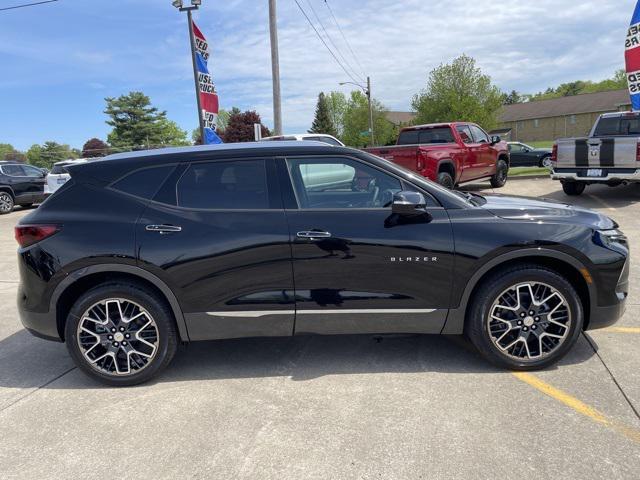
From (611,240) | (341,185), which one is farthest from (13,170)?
(611,240)

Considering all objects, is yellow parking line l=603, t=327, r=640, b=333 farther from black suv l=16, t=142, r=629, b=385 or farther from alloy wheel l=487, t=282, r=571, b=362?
alloy wheel l=487, t=282, r=571, b=362

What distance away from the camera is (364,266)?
11.1 feet

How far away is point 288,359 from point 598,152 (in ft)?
31.4

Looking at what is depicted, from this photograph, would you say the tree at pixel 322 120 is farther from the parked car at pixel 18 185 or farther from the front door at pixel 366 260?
the front door at pixel 366 260

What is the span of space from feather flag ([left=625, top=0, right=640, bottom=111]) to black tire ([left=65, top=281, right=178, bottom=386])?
14.2 m

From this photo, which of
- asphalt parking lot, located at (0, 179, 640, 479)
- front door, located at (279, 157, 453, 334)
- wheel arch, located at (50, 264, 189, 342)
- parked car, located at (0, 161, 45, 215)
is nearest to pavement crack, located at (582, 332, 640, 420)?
asphalt parking lot, located at (0, 179, 640, 479)

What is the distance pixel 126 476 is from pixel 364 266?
1.93 meters

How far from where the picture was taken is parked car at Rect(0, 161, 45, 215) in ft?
52.1

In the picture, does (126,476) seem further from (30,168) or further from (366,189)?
(30,168)

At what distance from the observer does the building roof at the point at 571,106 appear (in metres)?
60.8

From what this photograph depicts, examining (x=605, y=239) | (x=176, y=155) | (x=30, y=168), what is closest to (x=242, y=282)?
(x=176, y=155)

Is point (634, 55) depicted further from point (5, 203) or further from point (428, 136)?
point (5, 203)

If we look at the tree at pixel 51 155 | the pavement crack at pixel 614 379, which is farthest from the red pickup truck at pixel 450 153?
the tree at pixel 51 155

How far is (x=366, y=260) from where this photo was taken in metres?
3.37
